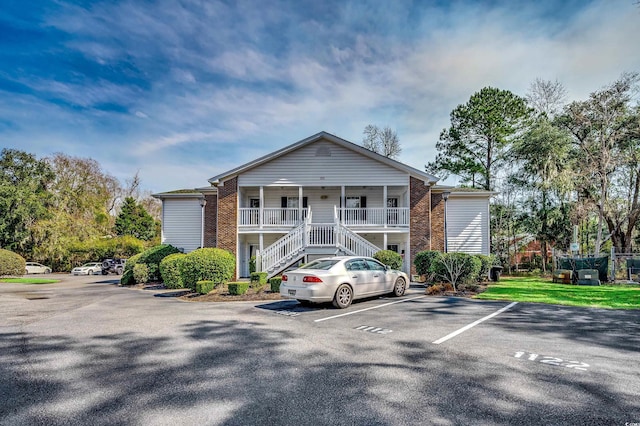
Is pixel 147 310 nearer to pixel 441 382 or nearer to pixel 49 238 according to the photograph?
pixel 441 382

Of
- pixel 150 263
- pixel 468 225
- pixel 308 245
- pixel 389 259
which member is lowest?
pixel 150 263

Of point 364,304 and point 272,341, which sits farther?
point 364,304

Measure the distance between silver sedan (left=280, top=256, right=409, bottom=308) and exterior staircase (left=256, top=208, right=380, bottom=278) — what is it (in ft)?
17.4

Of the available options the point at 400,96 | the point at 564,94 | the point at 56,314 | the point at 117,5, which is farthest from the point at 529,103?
the point at 56,314

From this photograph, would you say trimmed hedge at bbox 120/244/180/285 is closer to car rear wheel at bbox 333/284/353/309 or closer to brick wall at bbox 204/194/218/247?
brick wall at bbox 204/194/218/247

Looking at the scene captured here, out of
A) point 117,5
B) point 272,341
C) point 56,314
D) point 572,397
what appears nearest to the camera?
point 572,397

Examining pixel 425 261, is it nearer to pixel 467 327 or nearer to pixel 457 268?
pixel 457 268

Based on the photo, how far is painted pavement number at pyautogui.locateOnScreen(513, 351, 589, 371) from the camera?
15.1 ft

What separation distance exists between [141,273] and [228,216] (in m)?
5.22

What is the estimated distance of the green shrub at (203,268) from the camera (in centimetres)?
1314

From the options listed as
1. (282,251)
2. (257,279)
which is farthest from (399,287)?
(282,251)

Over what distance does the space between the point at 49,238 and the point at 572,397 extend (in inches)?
1601

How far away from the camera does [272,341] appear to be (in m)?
5.92

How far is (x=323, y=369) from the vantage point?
14.8 feet
